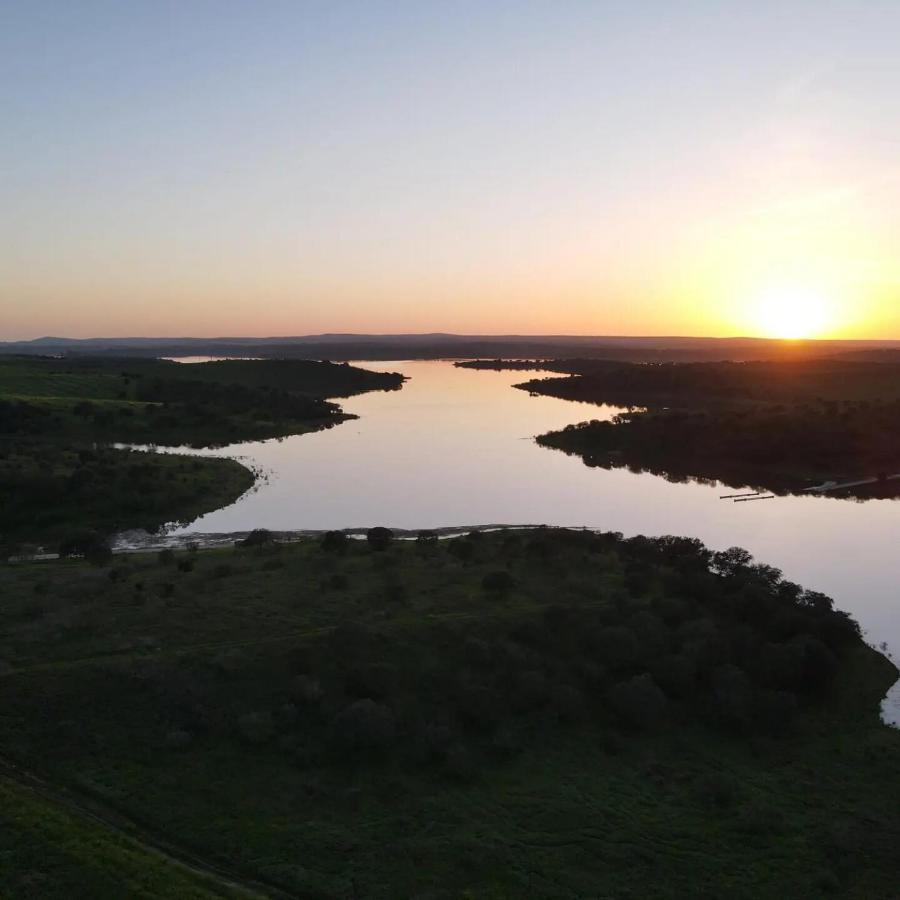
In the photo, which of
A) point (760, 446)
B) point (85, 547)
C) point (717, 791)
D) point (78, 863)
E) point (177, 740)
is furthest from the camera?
point (760, 446)

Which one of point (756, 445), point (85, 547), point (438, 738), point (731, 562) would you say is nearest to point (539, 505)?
point (731, 562)

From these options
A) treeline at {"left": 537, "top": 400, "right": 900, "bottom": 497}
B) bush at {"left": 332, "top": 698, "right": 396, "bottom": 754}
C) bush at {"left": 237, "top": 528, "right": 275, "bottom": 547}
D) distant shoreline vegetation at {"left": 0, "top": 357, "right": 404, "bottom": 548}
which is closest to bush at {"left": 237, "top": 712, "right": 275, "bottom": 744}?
bush at {"left": 332, "top": 698, "right": 396, "bottom": 754}

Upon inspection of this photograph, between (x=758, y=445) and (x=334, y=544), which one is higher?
(x=758, y=445)

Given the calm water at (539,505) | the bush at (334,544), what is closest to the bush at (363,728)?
the bush at (334,544)

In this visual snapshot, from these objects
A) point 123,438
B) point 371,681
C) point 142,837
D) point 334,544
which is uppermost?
point 123,438

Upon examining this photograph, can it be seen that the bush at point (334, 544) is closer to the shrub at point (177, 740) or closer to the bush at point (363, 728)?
the bush at point (363, 728)

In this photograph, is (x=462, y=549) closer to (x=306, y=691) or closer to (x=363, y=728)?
(x=306, y=691)

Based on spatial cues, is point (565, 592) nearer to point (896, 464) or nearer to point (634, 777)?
point (634, 777)

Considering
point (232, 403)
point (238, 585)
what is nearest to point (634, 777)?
point (238, 585)
